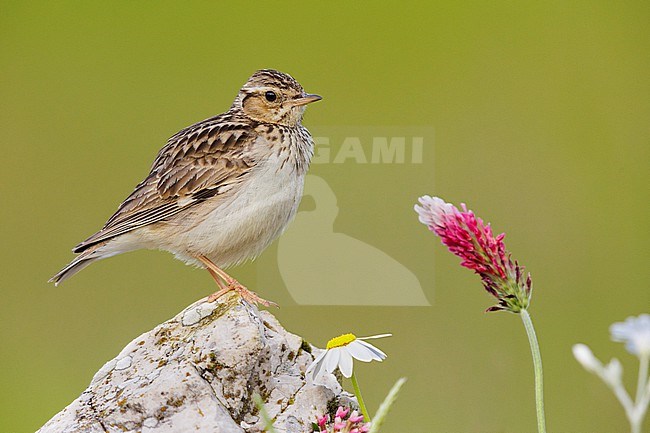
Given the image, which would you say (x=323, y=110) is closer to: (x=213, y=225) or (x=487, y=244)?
(x=213, y=225)

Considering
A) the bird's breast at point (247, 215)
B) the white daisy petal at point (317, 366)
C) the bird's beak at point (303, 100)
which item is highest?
the bird's beak at point (303, 100)

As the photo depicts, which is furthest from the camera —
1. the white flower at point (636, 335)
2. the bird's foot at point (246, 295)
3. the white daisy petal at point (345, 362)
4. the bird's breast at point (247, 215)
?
the bird's breast at point (247, 215)

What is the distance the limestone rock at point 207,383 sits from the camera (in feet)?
11.0

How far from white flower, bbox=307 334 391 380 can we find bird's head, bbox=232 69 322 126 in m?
2.08

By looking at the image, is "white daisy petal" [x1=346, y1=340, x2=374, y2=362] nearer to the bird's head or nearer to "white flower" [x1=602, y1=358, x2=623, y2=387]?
"white flower" [x1=602, y1=358, x2=623, y2=387]

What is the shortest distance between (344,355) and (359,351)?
51 millimetres

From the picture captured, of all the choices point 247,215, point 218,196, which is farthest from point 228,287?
point 218,196

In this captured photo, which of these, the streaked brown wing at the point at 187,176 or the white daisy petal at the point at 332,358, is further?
the streaked brown wing at the point at 187,176

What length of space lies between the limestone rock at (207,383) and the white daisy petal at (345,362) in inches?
11.5

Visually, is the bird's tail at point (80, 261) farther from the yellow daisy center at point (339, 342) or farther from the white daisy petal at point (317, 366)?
the yellow daisy center at point (339, 342)

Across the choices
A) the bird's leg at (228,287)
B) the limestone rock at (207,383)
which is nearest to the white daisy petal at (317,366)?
the limestone rock at (207,383)

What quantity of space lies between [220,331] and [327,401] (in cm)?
46

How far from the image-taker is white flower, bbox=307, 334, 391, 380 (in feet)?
10.9

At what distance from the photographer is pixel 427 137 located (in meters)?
11.1
